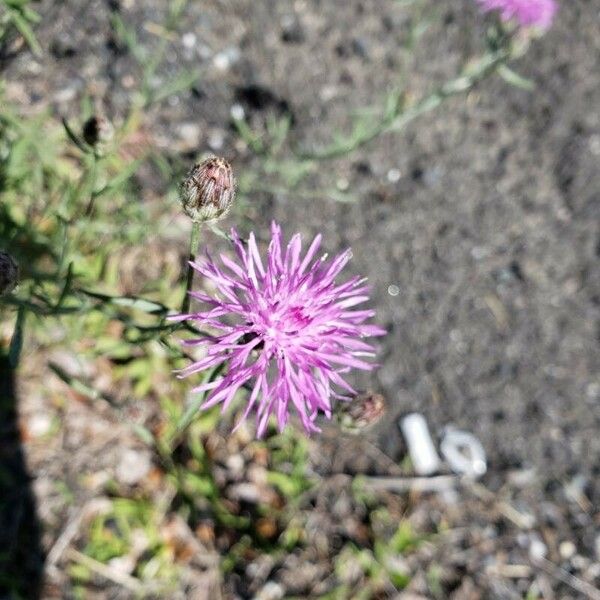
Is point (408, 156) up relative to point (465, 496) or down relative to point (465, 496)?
up

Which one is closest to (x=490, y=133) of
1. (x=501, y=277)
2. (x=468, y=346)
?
(x=501, y=277)

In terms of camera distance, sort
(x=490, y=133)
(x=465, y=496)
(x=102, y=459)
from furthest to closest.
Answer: (x=490, y=133) → (x=465, y=496) → (x=102, y=459)

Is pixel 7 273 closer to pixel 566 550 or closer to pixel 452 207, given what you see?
pixel 452 207

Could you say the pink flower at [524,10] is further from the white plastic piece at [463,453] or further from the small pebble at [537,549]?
the small pebble at [537,549]

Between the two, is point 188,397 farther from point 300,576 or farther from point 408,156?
point 408,156

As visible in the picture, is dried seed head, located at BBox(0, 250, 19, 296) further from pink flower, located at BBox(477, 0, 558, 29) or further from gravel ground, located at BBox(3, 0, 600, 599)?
pink flower, located at BBox(477, 0, 558, 29)

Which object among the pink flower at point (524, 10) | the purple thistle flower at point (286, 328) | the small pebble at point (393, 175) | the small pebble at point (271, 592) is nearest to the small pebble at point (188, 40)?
the small pebble at point (393, 175)
